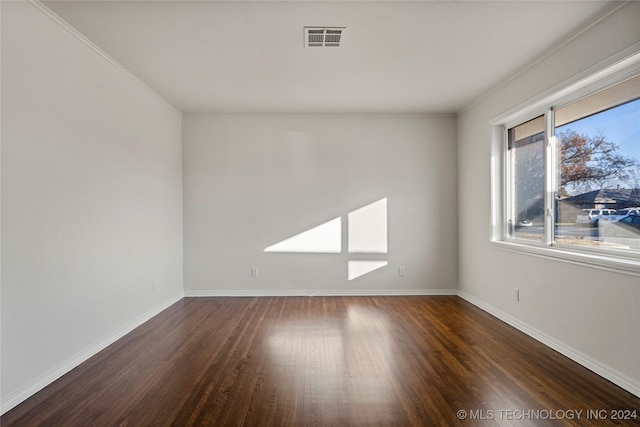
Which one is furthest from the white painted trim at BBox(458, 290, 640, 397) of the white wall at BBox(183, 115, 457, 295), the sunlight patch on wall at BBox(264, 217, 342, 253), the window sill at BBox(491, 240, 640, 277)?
the sunlight patch on wall at BBox(264, 217, 342, 253)

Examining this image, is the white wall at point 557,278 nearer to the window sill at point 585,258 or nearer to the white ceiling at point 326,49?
the window sill at point 585,258

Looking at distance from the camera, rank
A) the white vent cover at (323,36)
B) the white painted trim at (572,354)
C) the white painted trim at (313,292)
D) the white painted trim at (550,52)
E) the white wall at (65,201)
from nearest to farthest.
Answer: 1. the white wall at (65,201)
2. the white painted trim at (572,354)
3. the white painted trim at (550,52)
4. the white vent cover at (323,36)
5. the white painted trim at (313,292)

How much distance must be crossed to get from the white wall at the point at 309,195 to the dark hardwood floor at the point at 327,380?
48.6 inches

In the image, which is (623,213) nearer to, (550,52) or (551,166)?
(551,166)

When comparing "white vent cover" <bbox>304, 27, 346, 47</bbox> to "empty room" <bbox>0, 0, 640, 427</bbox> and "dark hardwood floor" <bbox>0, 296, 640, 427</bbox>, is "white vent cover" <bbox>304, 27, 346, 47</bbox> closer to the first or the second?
"empty room" <bbox>0, 0, 640, 427</bbox>

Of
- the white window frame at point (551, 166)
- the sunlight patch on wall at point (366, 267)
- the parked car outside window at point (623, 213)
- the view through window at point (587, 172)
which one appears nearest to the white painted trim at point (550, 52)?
the white window frame at point (551, 166)

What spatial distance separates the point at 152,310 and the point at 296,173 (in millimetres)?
2592

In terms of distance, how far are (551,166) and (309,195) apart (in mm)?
2943

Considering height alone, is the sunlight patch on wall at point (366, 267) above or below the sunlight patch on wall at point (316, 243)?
below

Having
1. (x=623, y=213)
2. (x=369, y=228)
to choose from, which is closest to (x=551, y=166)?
(x=623, y=213)

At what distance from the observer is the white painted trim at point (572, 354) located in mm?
2236

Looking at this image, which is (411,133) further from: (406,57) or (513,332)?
(513,332)

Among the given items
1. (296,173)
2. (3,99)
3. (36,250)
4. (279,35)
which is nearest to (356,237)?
(296,173)

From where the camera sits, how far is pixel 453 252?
4.92 metres
